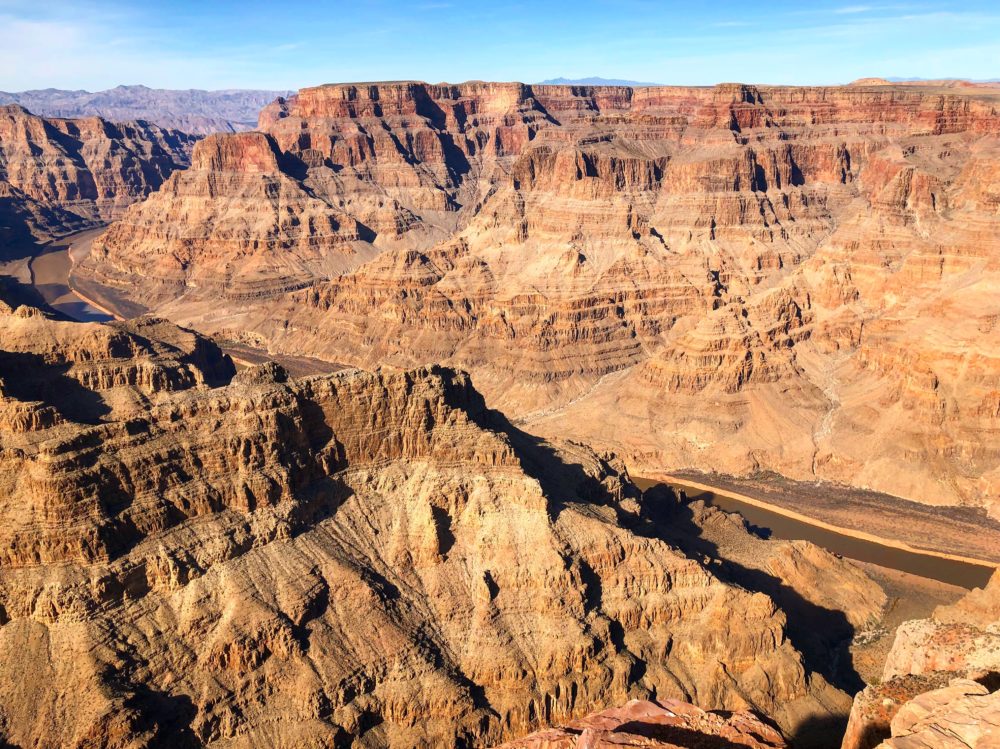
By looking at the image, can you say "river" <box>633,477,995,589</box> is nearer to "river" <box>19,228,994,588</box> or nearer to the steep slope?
"river" <box>19,228,994,588</box>

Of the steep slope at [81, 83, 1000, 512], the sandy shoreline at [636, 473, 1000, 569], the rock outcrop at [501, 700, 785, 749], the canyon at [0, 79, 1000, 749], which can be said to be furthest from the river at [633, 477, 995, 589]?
the rock outcrop at [501, 700, 785, 749]

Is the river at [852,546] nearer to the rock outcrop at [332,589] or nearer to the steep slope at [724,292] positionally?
the steep slope at [724,292]

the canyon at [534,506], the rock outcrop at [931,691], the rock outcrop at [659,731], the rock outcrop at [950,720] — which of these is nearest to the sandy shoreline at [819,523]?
the canyon at [534,506]

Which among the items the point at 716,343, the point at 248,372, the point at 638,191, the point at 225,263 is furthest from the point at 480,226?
the point at 248,372

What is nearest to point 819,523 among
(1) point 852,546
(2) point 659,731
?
(1) point 852,546

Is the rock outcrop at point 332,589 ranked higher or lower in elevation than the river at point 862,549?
higher
